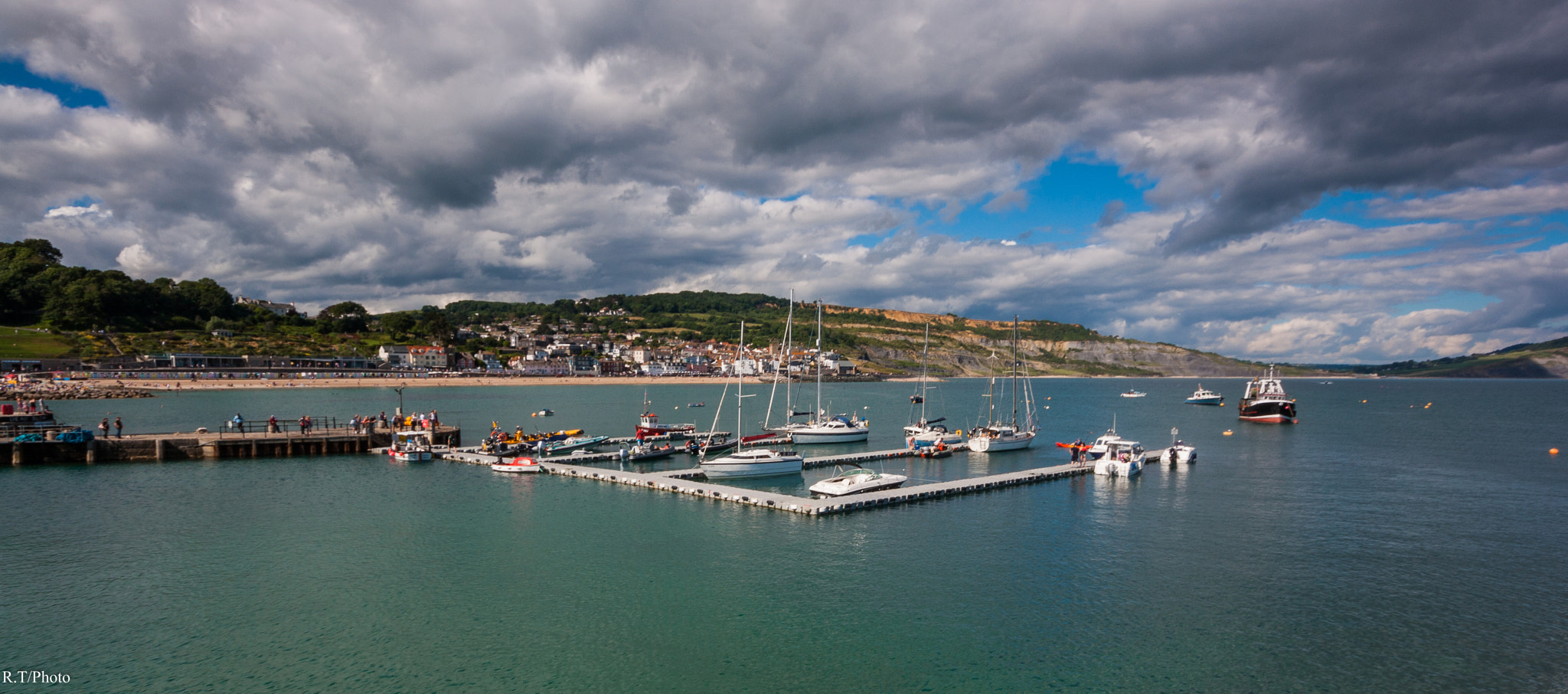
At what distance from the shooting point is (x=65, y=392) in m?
98.2

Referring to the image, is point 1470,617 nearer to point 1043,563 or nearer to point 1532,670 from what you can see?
point 1532,670

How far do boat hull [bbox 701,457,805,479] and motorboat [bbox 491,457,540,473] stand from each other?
34.7 ft

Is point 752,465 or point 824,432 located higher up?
point 824,432

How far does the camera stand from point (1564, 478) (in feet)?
149

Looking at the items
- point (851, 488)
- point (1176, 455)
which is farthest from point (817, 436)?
point (1176, 455)

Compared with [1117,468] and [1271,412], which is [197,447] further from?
[1271,412]

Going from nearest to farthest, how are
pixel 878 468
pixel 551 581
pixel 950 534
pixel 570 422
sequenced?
pixel 551 581, pixel 950 534, pixel 878 468, pixel 570 422

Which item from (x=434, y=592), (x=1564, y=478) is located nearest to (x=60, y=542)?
(x=434, y=592)

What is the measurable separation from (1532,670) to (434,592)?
28.3 meters

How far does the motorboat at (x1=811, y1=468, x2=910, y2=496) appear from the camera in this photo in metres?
35.3

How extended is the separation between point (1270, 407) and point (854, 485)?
256ft

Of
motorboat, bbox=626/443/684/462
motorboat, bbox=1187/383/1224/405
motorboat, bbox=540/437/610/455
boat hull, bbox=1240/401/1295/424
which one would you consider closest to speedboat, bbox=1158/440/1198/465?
motorboat, bbox=626/443/684/462

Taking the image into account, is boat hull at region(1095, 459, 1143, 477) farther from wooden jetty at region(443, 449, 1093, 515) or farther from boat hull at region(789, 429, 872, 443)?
boat hull at region(789, 429, 872, 443)

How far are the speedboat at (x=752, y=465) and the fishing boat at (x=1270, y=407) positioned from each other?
75.3 metres
